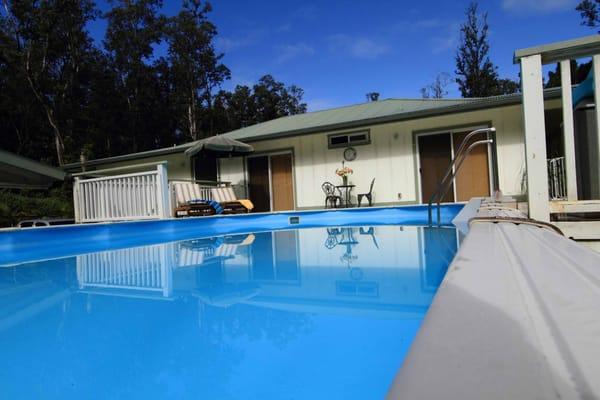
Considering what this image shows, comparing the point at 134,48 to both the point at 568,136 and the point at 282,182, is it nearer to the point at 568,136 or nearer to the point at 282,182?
the point at 282,182

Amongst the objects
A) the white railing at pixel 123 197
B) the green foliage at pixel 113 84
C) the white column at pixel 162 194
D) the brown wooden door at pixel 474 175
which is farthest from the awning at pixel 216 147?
the green foliage at pixel 113 84

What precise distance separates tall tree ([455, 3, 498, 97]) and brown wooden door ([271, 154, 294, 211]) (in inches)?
507

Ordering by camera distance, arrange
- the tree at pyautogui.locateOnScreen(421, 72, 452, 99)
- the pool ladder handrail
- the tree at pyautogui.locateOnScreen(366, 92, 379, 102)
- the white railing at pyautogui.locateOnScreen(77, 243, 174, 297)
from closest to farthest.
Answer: the white railing at pyautogui.locateOnScreen(77, 243, 174, 297) → the pool ladder handrail → the tree at pyautogui.locateOnScreen(421, 72, 452, 99) → the tree at pyautogui.locateOnScreen(366, 92, 379, 102)

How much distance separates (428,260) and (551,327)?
9.54 ft

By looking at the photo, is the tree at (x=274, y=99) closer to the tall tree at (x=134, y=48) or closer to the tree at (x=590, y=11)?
the tall tree at (x=134, y=48)

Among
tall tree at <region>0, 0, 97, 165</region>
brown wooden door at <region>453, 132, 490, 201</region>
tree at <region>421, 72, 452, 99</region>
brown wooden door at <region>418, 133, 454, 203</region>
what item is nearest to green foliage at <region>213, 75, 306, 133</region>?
tall tree at <region>0, 0, 97, 165</region>

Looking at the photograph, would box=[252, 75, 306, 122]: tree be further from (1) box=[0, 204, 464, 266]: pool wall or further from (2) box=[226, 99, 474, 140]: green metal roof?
(1) box=[0, 204, 464, 266]: pool wall

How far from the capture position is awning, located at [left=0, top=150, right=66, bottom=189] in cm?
624

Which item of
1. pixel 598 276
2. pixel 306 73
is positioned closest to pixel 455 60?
pixel 306 73

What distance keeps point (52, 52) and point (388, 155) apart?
16.5 m

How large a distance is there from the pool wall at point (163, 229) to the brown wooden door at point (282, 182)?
2.15 metres

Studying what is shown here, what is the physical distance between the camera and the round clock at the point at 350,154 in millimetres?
9391

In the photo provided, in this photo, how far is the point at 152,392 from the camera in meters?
1.29

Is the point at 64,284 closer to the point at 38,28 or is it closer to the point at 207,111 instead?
the point at 38,28
